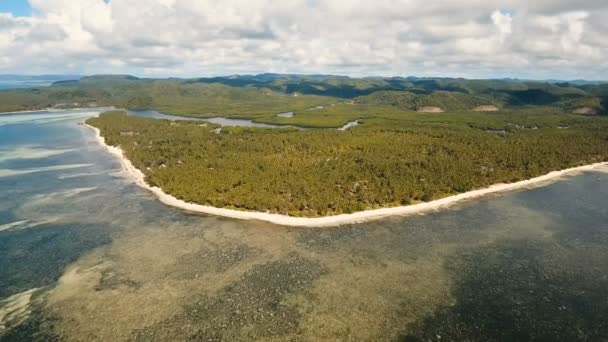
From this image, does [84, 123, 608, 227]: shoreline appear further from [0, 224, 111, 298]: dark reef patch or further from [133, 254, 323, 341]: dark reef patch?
[0, 224, 111, 298]: dark reef patch

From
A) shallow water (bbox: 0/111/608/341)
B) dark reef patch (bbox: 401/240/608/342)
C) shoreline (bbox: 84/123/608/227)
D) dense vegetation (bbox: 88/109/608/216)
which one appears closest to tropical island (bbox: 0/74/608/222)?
dense vegetation (bbox: 88/109/608/216)

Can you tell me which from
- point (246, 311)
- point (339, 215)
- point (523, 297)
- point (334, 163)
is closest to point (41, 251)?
point (246, 311)

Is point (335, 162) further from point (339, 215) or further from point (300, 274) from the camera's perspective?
point (300, 274)

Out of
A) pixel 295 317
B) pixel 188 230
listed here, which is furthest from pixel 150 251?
pixel 295 317

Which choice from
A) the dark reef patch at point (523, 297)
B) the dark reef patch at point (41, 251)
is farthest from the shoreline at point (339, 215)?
the dark reef patch at point (523, 297)

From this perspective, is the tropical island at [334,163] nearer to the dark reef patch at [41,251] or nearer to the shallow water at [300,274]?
the shallow water at [300,274]
